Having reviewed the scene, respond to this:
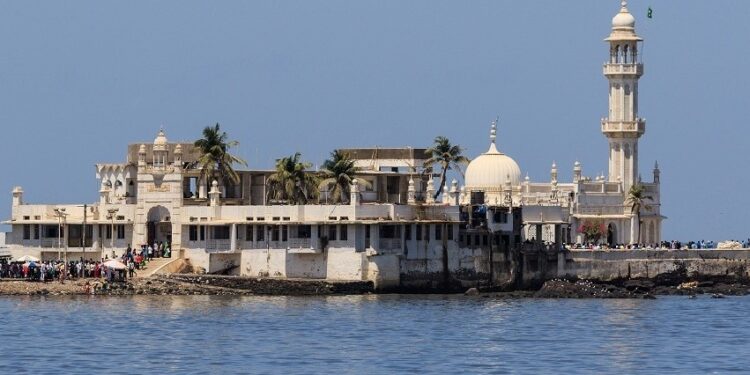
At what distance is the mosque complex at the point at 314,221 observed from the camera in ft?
343

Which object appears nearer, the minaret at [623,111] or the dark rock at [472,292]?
the dark rock at [472,292]

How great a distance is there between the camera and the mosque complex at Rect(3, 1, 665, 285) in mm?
104500

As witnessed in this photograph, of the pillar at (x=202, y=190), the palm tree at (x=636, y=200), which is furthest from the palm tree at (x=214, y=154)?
the palm tree at (x=636, y=200)

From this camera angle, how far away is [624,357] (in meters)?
78.8

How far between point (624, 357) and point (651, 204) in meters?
50.3

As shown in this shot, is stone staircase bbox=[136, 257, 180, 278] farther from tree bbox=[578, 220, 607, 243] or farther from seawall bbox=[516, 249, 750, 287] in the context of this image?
tree bbox=[578, 220, 607, 243]

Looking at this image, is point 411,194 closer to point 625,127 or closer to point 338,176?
point 338,176

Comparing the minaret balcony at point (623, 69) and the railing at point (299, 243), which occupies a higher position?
the minaret balcony at point (623, 69)

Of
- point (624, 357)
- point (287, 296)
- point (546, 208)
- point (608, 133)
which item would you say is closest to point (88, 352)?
point (624, 357)

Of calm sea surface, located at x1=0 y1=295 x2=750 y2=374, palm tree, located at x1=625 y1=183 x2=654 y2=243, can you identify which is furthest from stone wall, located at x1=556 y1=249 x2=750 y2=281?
calm sea surface, located at x1=0 y1=295 x2=750 y2=374

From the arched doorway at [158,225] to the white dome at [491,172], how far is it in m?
18.7

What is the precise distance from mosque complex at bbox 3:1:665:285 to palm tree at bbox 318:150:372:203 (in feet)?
6.61

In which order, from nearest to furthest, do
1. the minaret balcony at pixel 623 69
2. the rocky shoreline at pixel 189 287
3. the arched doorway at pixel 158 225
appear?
the rocky shoreline at pixel 189 287, the arched doorway at pixel 158 225, the minaret balcony at pixel 623 69

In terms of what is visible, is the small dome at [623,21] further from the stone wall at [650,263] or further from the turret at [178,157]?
the turret at [178,157]
